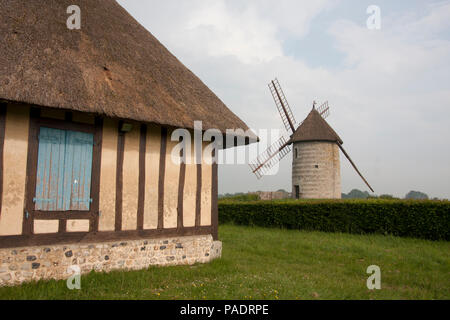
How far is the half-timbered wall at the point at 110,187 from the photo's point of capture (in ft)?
16.8

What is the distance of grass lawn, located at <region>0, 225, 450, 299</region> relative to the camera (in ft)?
15.6

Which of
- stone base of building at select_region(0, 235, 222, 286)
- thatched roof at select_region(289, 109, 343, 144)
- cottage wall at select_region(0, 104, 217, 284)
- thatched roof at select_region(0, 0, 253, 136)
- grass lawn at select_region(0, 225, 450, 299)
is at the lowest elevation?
grass lawn at select_region(0, 225, 450, 299)

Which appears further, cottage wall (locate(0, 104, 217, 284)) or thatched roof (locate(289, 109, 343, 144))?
thatched roof (locate(289, 109, 343, 144))

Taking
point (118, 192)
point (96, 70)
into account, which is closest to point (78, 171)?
point (118, 192)

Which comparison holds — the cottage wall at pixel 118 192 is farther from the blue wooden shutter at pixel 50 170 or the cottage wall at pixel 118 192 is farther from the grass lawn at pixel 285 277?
the grass lawn at pixel 285 277

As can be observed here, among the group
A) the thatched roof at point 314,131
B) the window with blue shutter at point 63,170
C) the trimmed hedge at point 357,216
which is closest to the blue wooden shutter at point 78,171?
the window with blue shutter at point 63,170

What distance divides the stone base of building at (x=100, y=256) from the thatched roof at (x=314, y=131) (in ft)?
46.7

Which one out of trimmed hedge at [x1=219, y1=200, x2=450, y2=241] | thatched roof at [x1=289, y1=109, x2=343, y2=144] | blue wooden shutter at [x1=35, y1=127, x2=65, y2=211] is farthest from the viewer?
thatched roof at [x1=289, y1=109, x2=343, y2=144]

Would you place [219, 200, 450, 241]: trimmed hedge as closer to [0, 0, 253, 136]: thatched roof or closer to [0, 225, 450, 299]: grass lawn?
[0, 225, 450, 299]: grass lawn

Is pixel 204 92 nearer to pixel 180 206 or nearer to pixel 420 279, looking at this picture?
pixel 180 206

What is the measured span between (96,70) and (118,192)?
2.20 m

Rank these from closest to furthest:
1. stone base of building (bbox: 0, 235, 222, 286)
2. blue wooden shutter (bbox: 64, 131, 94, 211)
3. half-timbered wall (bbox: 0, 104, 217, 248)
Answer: stone base of building (bbox: 0, 235, 222, 286), half-timbered wall (bbox: 0, 104, 217, 248), blue wooden shutter (bbox: 64, 131, 94, 211)

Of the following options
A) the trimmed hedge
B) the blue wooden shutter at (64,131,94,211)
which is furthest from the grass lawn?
the trimmed hedge

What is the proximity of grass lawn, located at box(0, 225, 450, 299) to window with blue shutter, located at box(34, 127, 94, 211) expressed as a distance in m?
1.19
